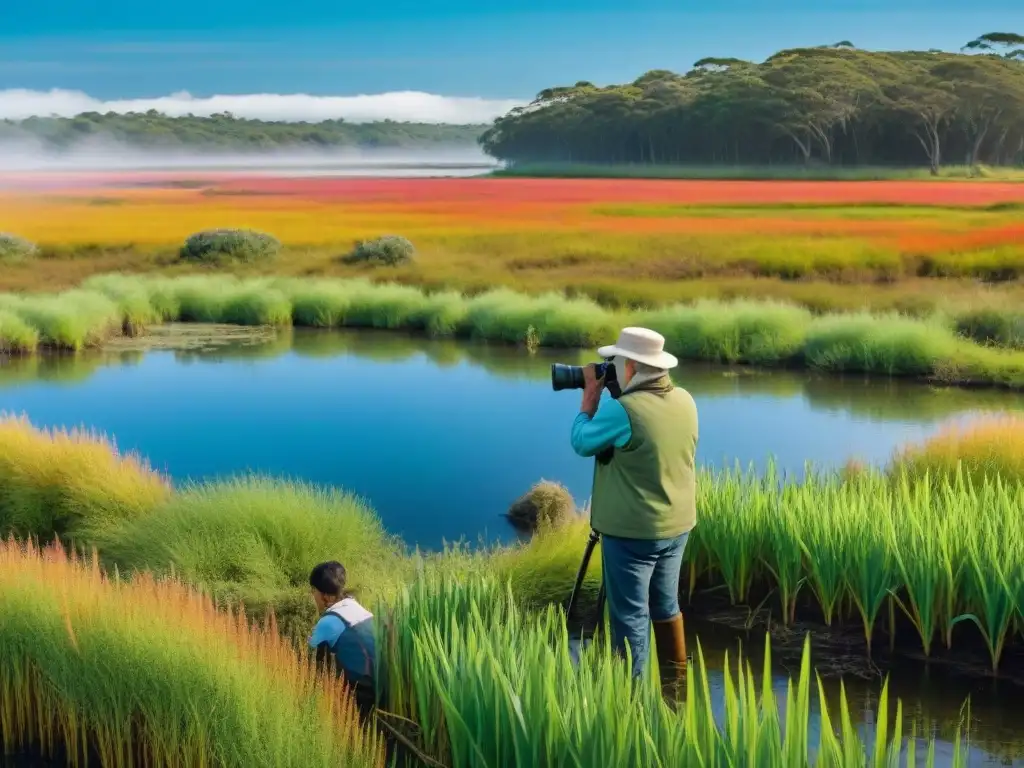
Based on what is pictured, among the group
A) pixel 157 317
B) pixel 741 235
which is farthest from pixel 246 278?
pixel 741 235

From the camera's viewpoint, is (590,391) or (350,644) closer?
(590,391)

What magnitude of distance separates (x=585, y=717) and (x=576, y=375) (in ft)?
5.18

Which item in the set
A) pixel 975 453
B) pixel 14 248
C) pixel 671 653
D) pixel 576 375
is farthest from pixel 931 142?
pixel 576 375

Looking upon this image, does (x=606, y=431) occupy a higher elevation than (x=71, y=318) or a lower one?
higher

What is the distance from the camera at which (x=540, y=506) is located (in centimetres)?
931

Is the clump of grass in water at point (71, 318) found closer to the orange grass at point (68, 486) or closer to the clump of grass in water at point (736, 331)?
the clump of grass in water at point (736, 331)

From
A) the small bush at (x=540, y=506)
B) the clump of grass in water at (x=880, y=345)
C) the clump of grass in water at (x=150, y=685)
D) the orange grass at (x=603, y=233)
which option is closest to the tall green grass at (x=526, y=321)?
the clump of grass in water at (x=880, y=345)

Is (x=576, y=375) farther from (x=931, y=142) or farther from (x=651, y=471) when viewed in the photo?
(x=931, y=142)

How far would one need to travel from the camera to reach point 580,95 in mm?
36469

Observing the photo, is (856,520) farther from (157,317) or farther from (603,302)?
(157,317)

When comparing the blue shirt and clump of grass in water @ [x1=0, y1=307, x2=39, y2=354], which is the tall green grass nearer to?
clump of grass in water @ [x1=0, y1=307, x2=39, y2=354]

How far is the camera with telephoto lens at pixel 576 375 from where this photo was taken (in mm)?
4871

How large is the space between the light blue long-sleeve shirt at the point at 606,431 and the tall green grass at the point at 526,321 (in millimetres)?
11841

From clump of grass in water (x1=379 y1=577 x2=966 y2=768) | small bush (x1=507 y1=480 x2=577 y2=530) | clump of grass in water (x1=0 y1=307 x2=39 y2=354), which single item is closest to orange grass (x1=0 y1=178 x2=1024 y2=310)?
clump of grass in water (x1=0 y1=307 x2=39 y2=354)
